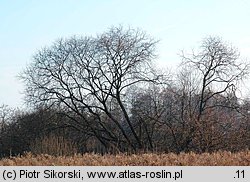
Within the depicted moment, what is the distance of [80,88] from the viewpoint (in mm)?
30750

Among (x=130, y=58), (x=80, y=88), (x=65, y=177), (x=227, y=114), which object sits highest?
(x=130, y=58)

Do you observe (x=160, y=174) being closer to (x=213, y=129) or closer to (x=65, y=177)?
(x=65, y=177)

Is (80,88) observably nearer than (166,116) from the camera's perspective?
No

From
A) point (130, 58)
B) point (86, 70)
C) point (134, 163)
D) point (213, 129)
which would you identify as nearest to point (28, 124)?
point (86, 70)

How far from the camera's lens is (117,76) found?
1202 inches

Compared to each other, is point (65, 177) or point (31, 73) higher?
point (31, 73)

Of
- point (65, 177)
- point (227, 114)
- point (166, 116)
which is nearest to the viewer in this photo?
point (65, 177)

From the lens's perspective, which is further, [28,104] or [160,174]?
[28,104]

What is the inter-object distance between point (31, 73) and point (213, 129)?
13052mm

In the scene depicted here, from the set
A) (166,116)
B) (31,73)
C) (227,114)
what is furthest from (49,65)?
(227,114)

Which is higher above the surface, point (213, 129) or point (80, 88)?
point (80, 88)

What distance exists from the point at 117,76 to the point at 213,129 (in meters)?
8.85

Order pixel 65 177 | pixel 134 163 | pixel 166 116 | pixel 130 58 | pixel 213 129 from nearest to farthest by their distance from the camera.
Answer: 1. pixel 65 177
2. pixel 134 163
3. pixel 213 129
4. pixel 166 116
5. pixel 130 58

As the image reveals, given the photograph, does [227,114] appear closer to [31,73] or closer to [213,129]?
[213,129]
